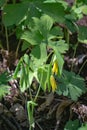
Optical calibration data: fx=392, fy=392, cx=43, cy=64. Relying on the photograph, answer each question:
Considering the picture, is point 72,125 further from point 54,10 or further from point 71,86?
point 54,10

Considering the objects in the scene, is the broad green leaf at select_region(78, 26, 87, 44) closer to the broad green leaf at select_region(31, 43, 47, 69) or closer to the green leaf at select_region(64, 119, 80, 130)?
the broad green leaf at select_region(31, 43, 47, 69)

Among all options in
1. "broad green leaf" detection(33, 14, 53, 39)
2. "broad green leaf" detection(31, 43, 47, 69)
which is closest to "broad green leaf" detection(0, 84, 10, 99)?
"broad green leaf" detection(31, 43, 47, 69)

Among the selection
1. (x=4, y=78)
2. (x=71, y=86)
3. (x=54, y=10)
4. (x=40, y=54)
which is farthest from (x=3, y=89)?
(x=54, y=10)

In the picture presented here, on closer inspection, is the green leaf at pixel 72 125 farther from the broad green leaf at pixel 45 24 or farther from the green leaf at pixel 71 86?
the broad green leaf at pixel 45 24

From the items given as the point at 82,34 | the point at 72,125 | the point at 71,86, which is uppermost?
the point at 82,34

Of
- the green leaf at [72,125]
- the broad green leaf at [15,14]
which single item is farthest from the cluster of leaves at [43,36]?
the green leaf at [72,125]

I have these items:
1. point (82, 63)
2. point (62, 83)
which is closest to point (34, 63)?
point (62, 83)

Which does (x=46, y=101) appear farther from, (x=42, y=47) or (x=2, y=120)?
(x=42, y=47)
